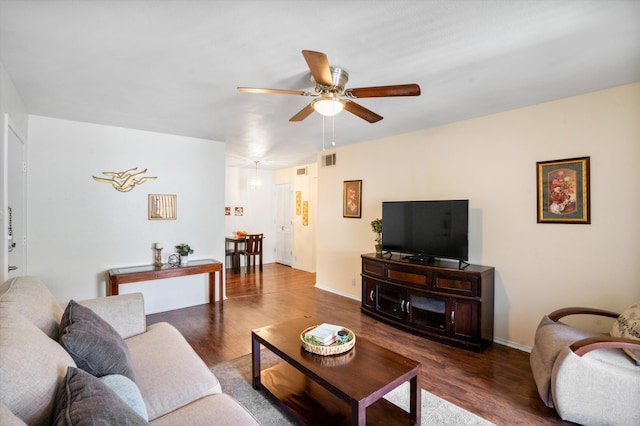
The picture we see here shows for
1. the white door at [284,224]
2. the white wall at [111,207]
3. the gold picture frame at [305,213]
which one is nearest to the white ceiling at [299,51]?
the white wall at [111,207]

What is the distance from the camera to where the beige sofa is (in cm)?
95

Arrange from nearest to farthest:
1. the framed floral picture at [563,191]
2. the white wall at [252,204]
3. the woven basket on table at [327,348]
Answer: the woven basket on table at [327,348], the framed floral picture at [563,191], the white wall at [252,204]

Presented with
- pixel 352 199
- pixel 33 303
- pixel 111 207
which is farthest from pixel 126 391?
pixel 352 199

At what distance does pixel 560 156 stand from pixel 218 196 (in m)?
4.34

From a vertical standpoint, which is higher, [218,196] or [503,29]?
[503,29]

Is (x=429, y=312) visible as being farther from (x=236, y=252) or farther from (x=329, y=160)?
(x=236, y=252)

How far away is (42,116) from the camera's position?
11.7ft

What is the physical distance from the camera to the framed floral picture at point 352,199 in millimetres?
4824

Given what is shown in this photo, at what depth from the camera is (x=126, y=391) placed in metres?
1.29

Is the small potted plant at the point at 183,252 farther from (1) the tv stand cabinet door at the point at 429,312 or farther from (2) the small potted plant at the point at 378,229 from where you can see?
(1) the tv stand cabinet door at the point at 429,312

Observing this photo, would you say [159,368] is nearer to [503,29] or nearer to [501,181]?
[503,29]

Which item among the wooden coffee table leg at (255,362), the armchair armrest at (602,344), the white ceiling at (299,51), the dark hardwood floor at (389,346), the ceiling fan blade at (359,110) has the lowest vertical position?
the dark hardwood floor at (389,346)

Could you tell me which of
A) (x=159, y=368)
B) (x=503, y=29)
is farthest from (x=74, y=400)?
(x=503, y=29)

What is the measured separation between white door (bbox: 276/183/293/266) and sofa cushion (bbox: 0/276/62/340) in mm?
5890
